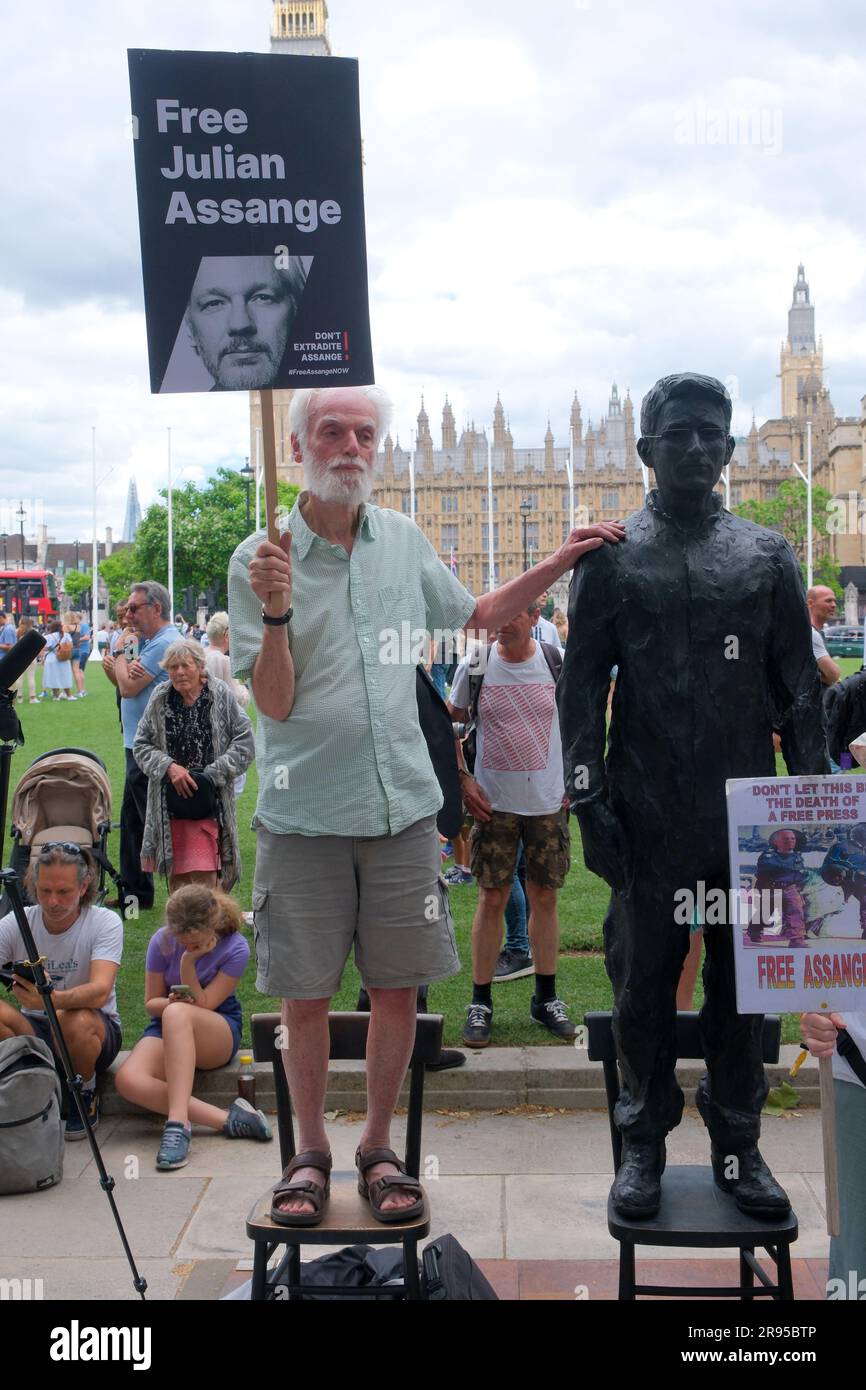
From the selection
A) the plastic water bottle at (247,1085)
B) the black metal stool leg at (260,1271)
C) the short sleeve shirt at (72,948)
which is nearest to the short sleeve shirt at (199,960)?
the short sleeve shirt at (72,948)

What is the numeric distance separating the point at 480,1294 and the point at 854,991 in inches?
51.1

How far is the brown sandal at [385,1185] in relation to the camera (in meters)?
3.20

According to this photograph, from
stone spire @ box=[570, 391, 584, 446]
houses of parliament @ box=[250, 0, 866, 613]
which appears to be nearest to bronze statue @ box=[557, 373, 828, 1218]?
houses of parliament @ box=[250, 0, 866, 613]

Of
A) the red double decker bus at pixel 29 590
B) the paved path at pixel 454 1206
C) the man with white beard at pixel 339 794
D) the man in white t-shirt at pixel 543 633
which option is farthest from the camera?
the red double decker bus at pixel 29 590

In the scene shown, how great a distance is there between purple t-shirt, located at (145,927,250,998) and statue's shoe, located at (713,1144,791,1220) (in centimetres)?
280

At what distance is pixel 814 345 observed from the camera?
128625 mm

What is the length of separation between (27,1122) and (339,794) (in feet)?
7.29

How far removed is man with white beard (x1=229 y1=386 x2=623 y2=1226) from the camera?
3.29m

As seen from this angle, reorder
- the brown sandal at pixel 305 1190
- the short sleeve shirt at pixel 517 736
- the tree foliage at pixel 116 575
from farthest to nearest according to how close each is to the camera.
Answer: the tree foliage at pixel 116 575 < the short sleeve shirt at pixel 517 736 < the brown sandal at pixel 305 1190

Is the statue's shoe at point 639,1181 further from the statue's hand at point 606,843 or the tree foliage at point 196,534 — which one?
the tree foliage at point 196,534

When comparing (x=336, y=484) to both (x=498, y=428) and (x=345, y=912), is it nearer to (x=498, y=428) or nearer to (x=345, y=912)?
(x=345, y=912)

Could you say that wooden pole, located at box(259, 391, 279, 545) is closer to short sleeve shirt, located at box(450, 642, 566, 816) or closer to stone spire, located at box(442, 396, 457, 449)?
short sleeve shirt, located at box(450, 642, 566, 816)

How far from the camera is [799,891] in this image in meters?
3.01

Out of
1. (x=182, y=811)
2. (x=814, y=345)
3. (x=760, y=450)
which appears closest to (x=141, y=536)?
(x=760, y=450)
